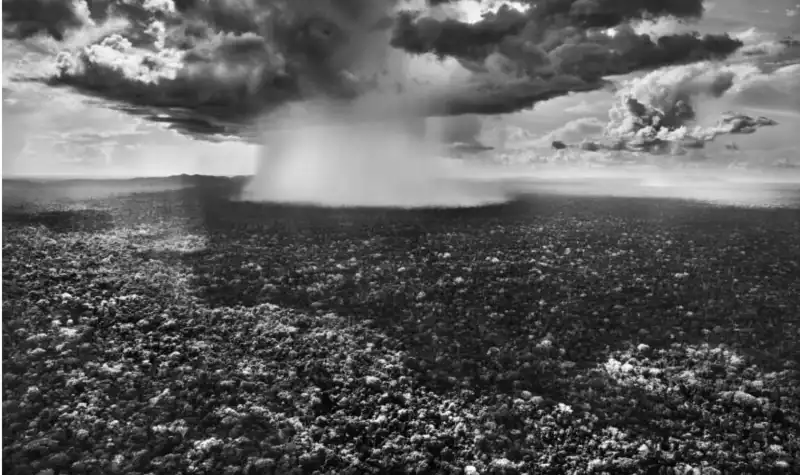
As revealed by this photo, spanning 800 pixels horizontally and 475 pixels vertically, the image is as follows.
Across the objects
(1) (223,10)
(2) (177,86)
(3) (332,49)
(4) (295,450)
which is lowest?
(4) (295,450)

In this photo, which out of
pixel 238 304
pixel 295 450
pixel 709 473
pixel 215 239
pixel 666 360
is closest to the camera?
pixel 709 473

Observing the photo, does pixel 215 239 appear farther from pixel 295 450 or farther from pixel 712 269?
pixel 712 269

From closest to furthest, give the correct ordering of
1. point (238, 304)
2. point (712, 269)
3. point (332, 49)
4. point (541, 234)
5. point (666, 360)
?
point (666, 360) < point (238, 304) < point (712, 269) < point (332, 49) < point (541, 234)

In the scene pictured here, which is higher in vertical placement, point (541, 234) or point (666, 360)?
point (541, 234)

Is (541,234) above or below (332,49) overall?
below

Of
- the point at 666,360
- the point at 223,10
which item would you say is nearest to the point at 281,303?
the point at 666,360

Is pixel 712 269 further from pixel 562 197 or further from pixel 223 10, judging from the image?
pixel 223 10

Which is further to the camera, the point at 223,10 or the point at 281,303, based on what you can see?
the point at 223,10

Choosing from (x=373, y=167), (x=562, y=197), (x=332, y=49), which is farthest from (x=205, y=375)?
(x=562, y=197)

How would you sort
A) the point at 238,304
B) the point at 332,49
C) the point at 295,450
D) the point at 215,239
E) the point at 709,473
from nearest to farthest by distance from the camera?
the point at 709,473, the point at 295,450, the point at 238,304, the point at 332,49, the point at 215,239
